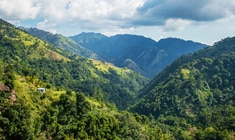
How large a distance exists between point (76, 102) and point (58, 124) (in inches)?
647

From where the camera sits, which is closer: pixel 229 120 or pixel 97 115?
pixel 97 115

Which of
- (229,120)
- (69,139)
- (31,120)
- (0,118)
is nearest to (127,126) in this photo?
(69,139)

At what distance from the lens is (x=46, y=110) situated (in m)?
97.9

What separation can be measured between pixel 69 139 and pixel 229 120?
345 feet

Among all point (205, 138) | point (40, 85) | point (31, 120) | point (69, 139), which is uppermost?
point (40, 85)

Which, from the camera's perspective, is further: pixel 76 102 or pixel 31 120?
pixel 76 102

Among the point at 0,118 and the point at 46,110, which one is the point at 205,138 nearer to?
the point at 46,110

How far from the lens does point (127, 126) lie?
390ft

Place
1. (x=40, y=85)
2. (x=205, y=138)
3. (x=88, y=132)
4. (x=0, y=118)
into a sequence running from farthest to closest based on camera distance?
(x=205, y=138) → (x=40, y=85) → (x=88, y=132) → (x=0, y=118)

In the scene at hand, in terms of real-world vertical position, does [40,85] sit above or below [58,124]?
above

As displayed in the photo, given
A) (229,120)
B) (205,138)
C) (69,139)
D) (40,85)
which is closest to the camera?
(69,139)

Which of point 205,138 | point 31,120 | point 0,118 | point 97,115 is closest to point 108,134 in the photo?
point 97,115

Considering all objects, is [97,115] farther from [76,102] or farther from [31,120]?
[31,120]

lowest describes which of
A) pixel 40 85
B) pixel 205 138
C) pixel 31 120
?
pixel 205 138
